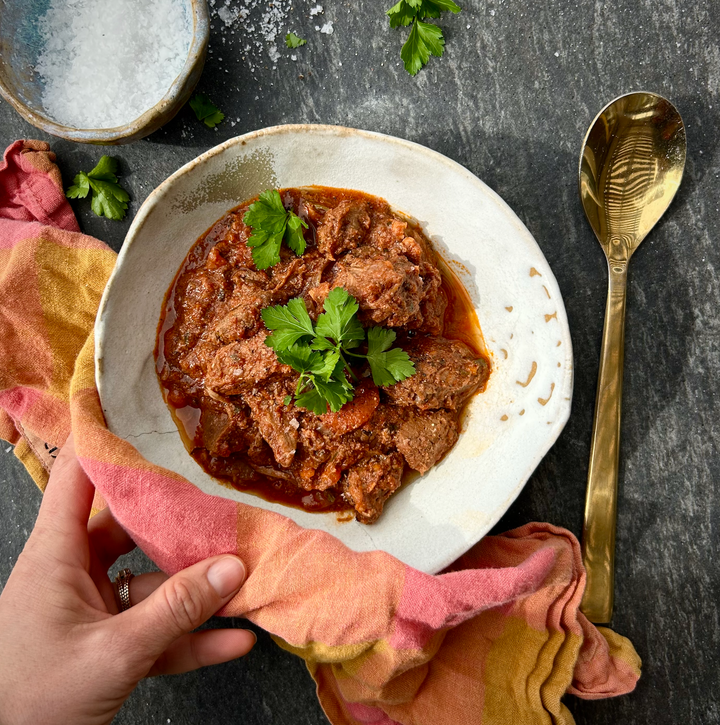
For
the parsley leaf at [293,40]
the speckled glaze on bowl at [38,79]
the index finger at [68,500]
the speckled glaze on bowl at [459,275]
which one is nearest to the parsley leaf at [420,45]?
the parsley leaf at [293,40]

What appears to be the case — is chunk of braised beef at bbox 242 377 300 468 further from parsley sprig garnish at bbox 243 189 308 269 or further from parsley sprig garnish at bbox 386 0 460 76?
parsley sprig garnish at bbox 386 0 460 76

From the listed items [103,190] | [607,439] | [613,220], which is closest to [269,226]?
[103,190]

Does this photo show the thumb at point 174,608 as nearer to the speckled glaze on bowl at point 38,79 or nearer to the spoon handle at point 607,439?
the spoon handle at point 607,439

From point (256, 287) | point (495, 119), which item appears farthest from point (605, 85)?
point (256, 287)

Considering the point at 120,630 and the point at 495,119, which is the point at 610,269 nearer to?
the point at 495,119

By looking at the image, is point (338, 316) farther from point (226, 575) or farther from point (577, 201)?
point (577, 201)

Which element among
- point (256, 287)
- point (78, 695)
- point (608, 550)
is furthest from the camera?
point (608, 550)

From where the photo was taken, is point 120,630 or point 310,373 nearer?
point 120,630
